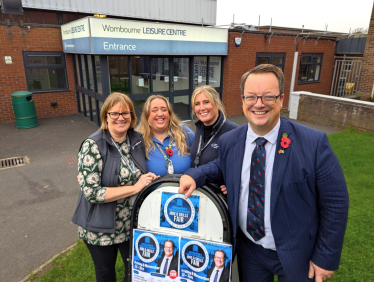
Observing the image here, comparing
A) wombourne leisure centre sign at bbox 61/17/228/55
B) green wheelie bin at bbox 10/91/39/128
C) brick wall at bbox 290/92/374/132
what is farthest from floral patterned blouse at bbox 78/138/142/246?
brick wall at bbox 290/92/374/132

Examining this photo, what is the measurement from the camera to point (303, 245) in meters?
1.61

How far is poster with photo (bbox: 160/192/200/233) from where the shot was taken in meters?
1.74

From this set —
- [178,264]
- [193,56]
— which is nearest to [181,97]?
[193,56]

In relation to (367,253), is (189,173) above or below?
above

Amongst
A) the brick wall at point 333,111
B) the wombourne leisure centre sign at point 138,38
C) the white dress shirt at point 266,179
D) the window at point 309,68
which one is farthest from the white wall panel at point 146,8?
the white dress shirt at point 266,179

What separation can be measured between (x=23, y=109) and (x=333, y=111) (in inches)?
427

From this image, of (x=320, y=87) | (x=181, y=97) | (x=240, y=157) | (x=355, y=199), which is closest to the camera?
(x=240, y=157)

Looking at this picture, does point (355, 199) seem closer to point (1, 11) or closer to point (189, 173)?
point (189, 173)

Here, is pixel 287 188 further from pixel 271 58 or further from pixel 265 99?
pixel 271 58

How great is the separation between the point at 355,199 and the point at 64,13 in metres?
12.1

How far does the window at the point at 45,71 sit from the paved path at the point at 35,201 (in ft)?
8.18

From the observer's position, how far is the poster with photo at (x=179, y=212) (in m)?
1.74

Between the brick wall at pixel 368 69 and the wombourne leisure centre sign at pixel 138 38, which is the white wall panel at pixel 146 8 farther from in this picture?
the brick wall at pixel 368 69

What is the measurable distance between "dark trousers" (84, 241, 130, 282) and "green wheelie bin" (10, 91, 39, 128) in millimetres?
8145
